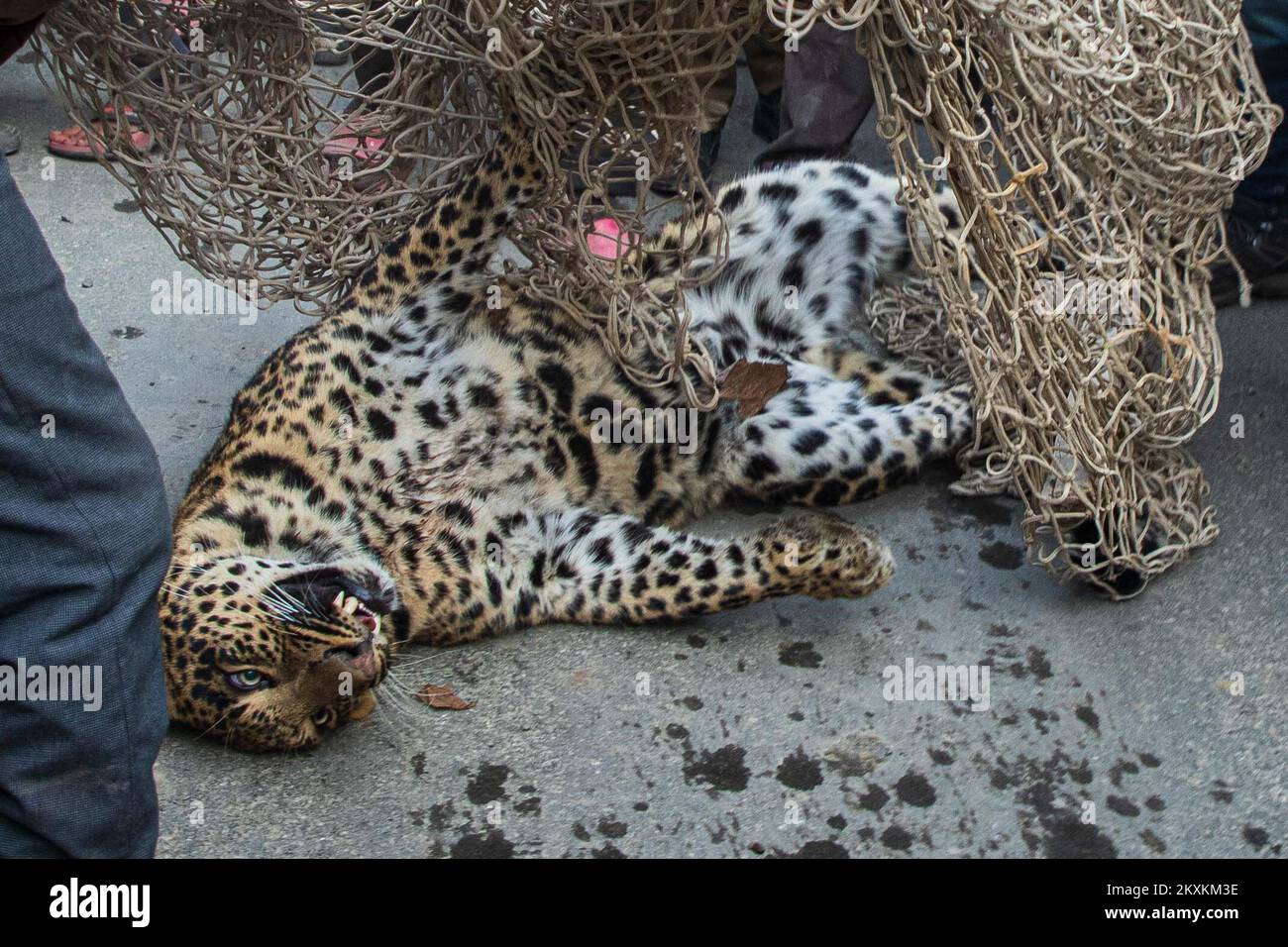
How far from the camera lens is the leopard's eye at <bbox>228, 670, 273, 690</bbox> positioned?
269 centimetres

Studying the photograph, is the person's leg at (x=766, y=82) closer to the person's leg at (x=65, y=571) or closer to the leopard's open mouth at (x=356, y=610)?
the leopard's open mouth at (x=356, y=610)

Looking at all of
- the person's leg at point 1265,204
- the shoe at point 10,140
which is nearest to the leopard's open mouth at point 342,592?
the person's leg at point 1265,204

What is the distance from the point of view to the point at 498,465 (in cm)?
339

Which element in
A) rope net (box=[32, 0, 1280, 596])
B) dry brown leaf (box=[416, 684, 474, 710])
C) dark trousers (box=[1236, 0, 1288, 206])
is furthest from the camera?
dark trousers (box=[1236, 0, 1288, 206])

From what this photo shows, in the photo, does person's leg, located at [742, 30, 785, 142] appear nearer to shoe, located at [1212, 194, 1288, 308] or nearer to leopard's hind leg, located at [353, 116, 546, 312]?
shoe, located at [1212, 194, 1288, 308]

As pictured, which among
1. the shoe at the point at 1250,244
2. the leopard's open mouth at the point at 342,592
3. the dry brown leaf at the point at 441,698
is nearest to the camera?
the leopard's open mouth at the point at 342,592

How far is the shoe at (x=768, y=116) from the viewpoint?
218 inches

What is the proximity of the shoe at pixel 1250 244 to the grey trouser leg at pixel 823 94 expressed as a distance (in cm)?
124

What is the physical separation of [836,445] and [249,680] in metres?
1.67

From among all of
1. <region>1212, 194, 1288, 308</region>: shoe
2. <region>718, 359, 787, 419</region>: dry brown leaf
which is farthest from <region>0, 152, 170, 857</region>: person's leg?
<region>1212, 194, 1288, 308</region>: shoe

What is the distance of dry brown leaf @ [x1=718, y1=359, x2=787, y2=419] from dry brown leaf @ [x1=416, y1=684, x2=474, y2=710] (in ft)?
3.63

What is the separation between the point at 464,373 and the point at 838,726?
1330mm

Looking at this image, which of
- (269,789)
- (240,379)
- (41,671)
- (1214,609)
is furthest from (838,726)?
(240,379)

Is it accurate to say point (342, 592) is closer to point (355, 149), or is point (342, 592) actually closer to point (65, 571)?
point (65, 571)
